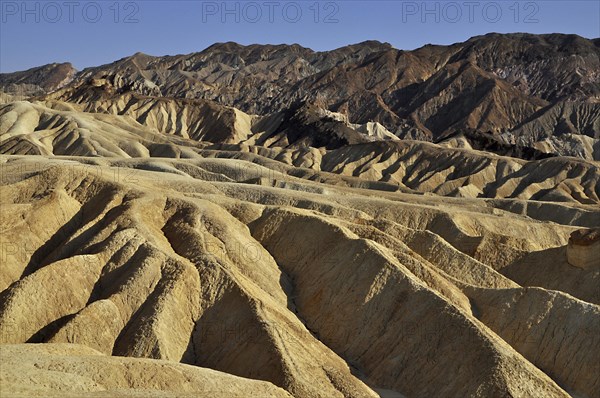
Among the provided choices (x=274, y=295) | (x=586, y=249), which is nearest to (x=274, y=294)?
(x=274, y=295)

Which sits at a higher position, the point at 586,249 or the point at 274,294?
the point at 586,249

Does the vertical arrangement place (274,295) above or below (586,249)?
below

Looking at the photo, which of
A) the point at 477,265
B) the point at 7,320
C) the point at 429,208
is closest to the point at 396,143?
the point at 429,208

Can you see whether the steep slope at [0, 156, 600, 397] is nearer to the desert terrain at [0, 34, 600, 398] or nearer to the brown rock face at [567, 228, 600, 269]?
the desert terrain at [0, 34, 600, 398]

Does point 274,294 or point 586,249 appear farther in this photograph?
point 586,249

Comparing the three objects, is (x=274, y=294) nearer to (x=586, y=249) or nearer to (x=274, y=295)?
(x=274, y=295)

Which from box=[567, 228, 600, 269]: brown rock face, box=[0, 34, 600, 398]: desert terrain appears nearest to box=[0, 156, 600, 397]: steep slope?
box=[0, 34, 600, 398]: desert terrain

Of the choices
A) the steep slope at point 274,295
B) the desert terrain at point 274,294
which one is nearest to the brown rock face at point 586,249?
the desert terrain at point 274,294

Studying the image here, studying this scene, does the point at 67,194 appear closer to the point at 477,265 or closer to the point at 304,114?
the point at 477,265
